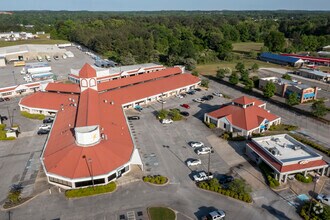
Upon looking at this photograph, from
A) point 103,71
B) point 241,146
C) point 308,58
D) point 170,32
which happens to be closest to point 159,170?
point 241,146

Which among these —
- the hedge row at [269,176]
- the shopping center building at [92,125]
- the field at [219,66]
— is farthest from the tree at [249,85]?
the hedge row at [269,176]

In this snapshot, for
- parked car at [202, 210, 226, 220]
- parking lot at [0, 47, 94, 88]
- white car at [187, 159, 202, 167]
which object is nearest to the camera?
parked car at [202, 210, 226, 220]

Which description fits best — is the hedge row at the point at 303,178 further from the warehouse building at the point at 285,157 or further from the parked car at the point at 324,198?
the parked car at the point at 324,198

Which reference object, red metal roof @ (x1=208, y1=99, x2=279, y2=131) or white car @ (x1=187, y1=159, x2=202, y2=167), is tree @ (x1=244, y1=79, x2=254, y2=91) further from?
white car @ (x1=187, y1=159, x2=202, y2=167)

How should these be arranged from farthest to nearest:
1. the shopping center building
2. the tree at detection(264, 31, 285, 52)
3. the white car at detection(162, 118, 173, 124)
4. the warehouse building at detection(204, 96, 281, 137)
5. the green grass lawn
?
the tree at detection(264, 31, 285, 52), the white car at detection(162, 118, 173, 124), the warehouse building at detection(204, 96, 281, 137), the shopping center building, the green grass lawn

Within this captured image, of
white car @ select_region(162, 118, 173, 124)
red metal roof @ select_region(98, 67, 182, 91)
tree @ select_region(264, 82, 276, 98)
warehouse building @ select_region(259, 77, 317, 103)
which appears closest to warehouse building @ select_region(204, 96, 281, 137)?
white car @ select_region(162, 118, 173, 124)

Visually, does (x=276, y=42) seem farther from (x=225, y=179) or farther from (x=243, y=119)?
(x=225, y=179)
